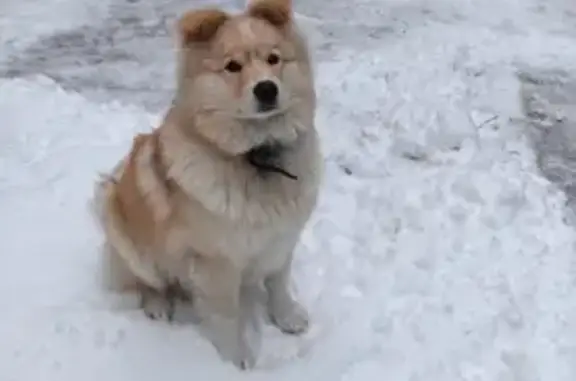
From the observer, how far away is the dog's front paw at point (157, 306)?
3098 millimetres

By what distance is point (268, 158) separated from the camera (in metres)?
2.68

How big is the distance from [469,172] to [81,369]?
1862 millimetres

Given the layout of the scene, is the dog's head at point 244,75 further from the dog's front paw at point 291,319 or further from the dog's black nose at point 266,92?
the dog's front paw at point 291,319

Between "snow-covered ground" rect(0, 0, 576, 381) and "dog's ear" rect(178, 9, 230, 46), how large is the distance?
104 centimetres

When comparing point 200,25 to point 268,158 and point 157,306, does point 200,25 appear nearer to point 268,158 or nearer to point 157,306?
point 268,158

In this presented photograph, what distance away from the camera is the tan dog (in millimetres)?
2498

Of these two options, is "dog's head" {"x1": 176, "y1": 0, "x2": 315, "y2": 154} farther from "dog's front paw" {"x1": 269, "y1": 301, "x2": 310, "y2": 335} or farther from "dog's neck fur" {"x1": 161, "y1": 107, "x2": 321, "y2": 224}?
"dog's front paw" {"x1": 269, "y1": 301, "x2": 310, "y2": 335}

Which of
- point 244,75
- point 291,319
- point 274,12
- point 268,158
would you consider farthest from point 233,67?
point 291,319

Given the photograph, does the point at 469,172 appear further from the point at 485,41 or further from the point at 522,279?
the point at 485,41

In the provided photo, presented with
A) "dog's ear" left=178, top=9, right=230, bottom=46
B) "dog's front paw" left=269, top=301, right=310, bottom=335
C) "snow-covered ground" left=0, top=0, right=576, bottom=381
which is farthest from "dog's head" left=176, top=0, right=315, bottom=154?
"snow-covered ground" left=0, top=0, right=576, bottom=381

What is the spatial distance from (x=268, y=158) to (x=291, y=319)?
2.18ft

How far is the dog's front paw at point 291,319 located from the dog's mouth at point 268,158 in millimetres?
576

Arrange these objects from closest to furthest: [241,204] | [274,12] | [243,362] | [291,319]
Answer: [274,12] → [241,204] → [243,362] → [291,319]

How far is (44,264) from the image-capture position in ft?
11.1
